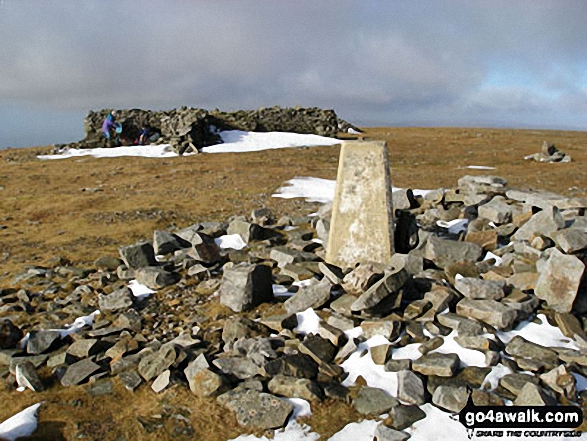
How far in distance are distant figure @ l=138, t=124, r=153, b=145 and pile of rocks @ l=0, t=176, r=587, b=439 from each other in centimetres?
2100

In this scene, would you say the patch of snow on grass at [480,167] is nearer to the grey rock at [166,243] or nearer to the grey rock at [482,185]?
the grey rock at [482,185]

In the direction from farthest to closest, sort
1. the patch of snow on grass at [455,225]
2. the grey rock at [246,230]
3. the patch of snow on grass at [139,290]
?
the grey rock at [246,230]
the patch of snow on grass at [455,225]
the patch of snow on grass at [139,290]

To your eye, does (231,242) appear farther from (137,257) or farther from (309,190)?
(309,190)

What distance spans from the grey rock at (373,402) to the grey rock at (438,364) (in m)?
0.48

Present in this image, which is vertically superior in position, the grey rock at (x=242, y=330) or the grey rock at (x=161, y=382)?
the grey rock at (x=242, y=330)

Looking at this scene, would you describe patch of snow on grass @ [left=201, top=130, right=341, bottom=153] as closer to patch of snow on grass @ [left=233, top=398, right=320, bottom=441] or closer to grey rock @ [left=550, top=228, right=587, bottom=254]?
grey rock @ [left=550, top=228, right=587, bottom=254]

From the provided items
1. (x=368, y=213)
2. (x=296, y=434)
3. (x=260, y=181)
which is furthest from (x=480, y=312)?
(x=260, y=181)

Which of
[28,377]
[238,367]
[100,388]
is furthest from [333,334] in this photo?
[28,377]

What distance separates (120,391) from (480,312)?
407cm

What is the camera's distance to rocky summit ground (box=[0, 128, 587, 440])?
4141mm

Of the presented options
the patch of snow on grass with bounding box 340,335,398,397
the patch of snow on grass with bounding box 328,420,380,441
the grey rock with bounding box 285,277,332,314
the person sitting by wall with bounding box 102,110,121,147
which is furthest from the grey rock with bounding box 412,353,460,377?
the person sitting by wall with bounding box 102,110,121,147

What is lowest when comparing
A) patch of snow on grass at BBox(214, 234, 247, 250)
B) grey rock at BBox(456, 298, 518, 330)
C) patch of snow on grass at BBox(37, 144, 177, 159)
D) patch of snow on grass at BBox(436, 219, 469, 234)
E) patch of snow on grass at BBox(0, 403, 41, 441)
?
patch of snow on grass at BBox(0, 403, 41, 441)

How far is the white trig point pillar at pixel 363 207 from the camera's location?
255 inches

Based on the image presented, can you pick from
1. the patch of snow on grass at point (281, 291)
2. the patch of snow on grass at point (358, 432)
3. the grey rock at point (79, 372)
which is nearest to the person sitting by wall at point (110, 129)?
the patch of snow on grass at point (281, 291)
